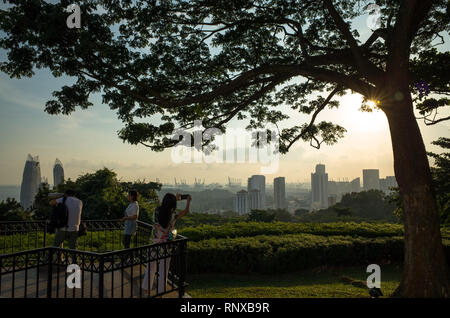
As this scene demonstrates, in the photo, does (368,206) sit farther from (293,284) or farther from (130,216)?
(130,216)

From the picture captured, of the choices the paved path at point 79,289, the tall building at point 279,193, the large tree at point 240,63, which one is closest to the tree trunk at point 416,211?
the large tree at point 240,63

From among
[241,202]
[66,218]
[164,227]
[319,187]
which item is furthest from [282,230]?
[319,187]

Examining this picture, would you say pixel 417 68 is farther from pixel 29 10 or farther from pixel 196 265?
pixel 29 10

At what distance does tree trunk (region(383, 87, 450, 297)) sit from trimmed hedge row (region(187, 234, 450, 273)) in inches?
142

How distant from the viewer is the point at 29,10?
253 inches

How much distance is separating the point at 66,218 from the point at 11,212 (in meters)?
14.7

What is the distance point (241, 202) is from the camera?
138m

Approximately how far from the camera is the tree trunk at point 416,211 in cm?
564

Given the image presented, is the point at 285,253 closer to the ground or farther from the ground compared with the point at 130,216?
closer to the ground

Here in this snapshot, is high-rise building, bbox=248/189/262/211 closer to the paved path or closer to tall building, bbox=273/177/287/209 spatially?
tall building, bbox=273/177/287/209

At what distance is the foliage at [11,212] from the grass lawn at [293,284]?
586 inches

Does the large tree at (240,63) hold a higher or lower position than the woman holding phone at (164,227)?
higher

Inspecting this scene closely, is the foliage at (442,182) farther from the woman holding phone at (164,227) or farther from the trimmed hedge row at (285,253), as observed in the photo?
the woman holding phone at (164,227)
